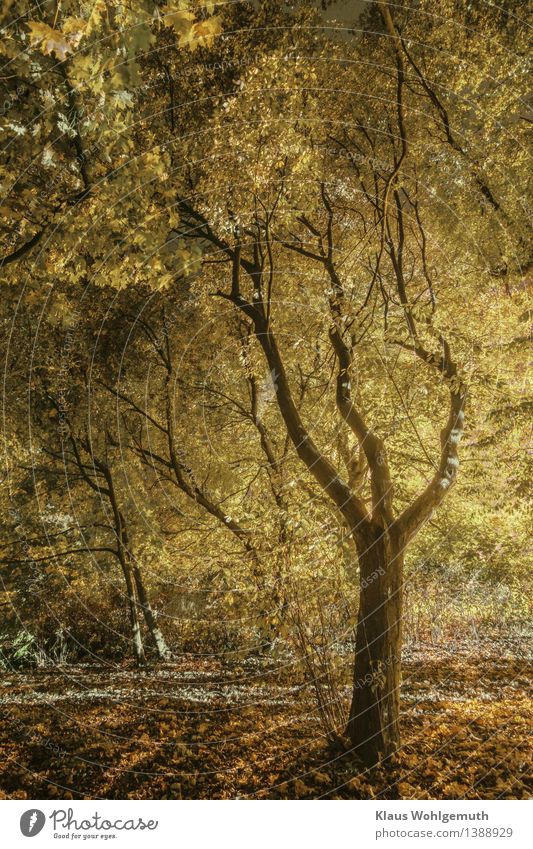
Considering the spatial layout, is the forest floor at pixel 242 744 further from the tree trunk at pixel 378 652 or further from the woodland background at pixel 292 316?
the tree trunk at pixel 378 652

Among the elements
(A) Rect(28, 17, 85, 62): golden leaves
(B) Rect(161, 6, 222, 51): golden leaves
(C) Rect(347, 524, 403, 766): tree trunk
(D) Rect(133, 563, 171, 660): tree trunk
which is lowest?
(C) Rect(347, 524, 403, 766): tree trunk

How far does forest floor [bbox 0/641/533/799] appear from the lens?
A: 21.1 feet

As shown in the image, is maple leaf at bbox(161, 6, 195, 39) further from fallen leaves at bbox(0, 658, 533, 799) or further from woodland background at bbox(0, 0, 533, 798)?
fallen leaves at bbox(0, 658, 533, 799)

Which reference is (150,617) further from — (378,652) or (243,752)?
(378,652)

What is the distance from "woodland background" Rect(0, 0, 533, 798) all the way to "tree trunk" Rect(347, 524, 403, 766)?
1.5 inches

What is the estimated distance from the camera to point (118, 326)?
46.3 feet

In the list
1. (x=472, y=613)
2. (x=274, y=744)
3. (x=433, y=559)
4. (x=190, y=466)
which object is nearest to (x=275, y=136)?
(x=274, y=744)

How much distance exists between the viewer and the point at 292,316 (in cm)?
1217

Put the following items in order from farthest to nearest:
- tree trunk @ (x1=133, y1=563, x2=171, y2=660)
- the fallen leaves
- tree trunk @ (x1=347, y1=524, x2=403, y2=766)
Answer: tree trunk @ (x1=133, y1=563, x2=171, y2=660) < tree trunk @ (x1=347, y1=524, x2=403, y2=766) < the fallen leaves

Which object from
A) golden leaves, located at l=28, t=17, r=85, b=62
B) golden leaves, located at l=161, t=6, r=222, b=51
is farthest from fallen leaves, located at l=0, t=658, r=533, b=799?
golden leaves, located at l=161, t=6, r=222, b=51

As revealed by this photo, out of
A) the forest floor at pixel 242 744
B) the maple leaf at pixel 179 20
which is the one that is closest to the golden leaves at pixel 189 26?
the maple leaf at pixel 179 20

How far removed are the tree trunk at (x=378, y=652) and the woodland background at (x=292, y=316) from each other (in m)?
0.04

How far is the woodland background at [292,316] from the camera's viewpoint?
586 cm
